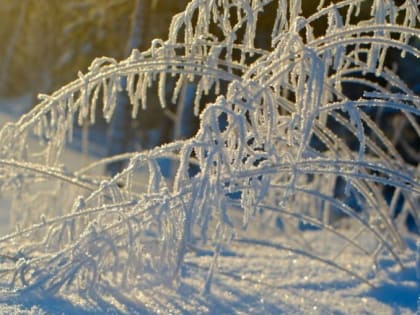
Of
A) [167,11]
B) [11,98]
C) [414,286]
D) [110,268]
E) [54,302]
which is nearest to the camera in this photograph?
[54,302]

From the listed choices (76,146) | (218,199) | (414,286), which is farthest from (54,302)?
(76,146)

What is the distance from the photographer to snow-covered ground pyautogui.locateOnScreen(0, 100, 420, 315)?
9.86ft

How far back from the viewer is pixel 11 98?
18719mm

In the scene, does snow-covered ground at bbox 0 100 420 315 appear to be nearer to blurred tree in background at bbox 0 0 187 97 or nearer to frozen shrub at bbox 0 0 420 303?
frozen shrub at bbox 0 0 420 303

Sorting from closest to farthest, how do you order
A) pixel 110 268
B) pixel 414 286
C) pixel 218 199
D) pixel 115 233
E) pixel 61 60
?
pixel 218 199
pixel 115 233
pixel 110 268
pixel 414 286
pixel 61 60

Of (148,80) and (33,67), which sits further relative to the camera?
(33,67)

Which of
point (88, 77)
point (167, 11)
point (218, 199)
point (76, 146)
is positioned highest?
point (167, 11)

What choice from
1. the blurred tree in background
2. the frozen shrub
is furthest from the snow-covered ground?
the blurred tree in background

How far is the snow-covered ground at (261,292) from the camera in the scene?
3004 mm

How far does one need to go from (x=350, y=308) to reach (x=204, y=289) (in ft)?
1.97

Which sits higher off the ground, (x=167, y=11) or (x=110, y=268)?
(x=167, y=11)

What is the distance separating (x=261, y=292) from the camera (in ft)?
11.1

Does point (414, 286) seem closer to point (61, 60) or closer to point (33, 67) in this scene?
point (61, 60)

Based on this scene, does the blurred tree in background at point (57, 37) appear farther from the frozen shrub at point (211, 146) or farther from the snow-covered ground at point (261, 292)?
the frozen shrub at point (211, 146)
